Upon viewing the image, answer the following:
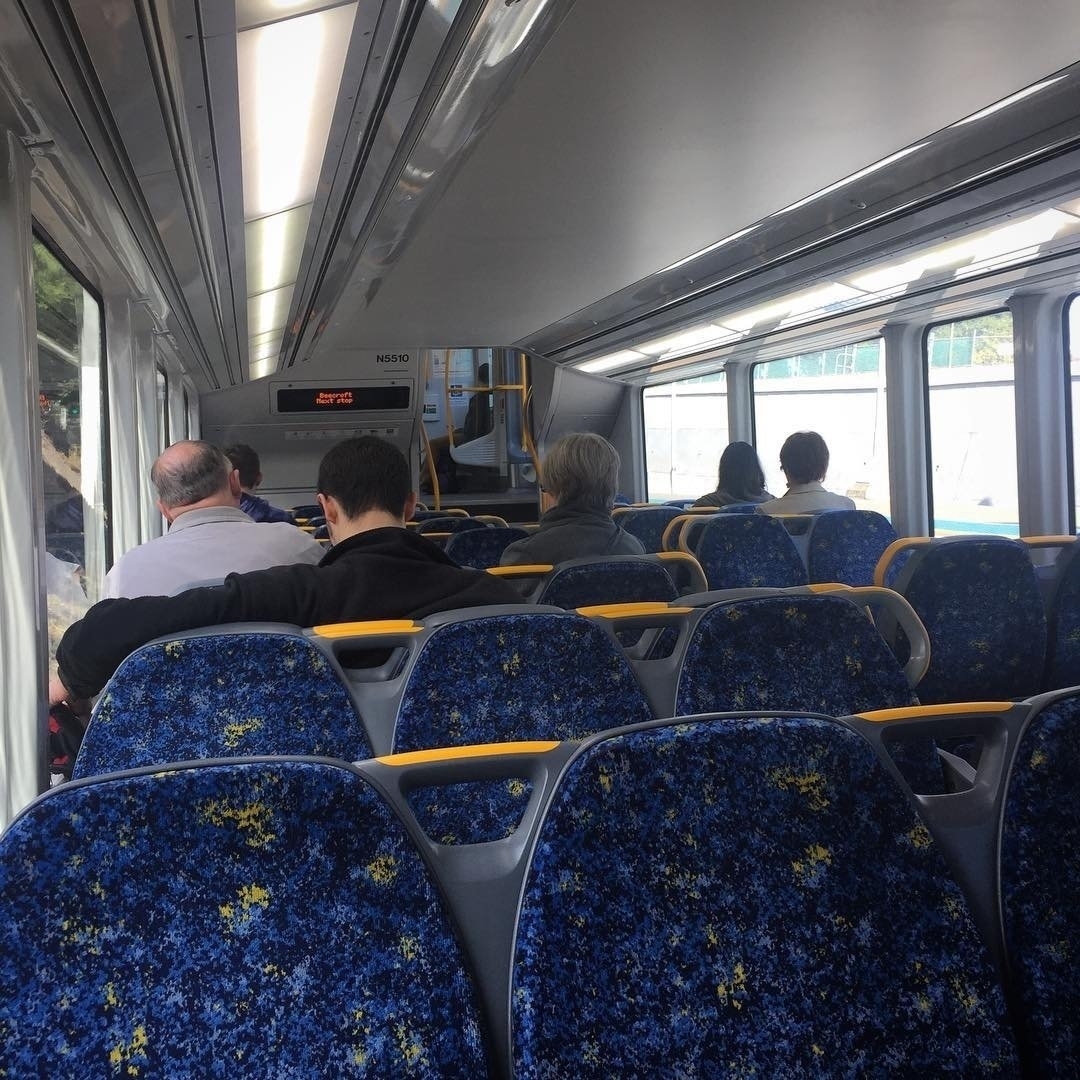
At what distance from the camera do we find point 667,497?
13.9 m

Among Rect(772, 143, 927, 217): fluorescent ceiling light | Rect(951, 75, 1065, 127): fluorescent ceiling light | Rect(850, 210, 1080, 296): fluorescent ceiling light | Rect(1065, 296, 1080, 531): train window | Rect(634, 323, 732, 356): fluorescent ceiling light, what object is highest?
Rect(772, 143, 927, 217): fluorescent ceiling light

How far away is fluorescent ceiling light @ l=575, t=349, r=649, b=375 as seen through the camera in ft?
36.4

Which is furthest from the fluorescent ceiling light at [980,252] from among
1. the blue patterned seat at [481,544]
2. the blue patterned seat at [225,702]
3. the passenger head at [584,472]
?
the blue patterned seat at [225,702]

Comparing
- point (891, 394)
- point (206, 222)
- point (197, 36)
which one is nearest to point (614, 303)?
point (891, 394)

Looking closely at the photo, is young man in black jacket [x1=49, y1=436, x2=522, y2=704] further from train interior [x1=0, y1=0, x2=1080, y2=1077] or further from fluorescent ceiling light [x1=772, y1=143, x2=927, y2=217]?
fluorescent ceiling light [x1=772, y1=143, x2=927, y2=217]

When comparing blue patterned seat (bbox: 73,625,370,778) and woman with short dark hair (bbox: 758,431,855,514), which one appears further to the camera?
woman with short dark hair (bbox: 758,431,855,514)

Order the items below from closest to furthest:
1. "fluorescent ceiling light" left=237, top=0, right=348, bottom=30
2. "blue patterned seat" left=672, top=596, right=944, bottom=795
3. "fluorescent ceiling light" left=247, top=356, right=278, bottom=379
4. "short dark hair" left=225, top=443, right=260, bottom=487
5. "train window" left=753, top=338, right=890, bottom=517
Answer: "blue patterned seat" left=672, top=596, right=944, bottom=795 < "fluorescent ceiling light" left=237, top=0, right=348, bottom=30 < "short dark hair" left=225, top=443, right=260, bottom=487 < "train window" left=753, top=338, right=890, bottom=517 < "fluorescent ceiling light" left=247, top=356, right=278, bottom=379

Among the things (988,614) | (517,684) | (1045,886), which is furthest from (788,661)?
(988,614)

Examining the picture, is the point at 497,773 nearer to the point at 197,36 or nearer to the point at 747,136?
the point at 197,36

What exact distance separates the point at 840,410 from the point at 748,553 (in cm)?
441

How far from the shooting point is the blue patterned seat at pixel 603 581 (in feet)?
11.1

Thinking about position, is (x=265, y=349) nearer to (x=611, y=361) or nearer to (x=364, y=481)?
(x=611, y=361)

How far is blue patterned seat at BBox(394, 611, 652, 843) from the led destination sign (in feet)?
38.3

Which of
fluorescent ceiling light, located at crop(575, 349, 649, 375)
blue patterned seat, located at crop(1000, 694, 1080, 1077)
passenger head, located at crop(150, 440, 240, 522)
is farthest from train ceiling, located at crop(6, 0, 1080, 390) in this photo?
fluorescent ceiling light, located at crop(575, 349, 649, 375)
